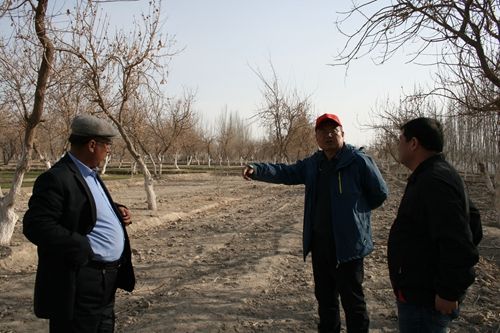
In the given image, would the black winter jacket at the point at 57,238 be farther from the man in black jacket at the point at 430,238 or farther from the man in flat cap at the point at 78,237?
the man in black jacket at the point at 430,238

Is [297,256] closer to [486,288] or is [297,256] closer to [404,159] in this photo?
[486,288]

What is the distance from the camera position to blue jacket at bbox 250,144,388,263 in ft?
10.6

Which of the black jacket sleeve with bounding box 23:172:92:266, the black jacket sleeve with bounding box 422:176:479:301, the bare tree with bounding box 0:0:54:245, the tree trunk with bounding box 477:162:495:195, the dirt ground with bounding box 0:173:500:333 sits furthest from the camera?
the tree trunk with bounding box 477:162:495:195

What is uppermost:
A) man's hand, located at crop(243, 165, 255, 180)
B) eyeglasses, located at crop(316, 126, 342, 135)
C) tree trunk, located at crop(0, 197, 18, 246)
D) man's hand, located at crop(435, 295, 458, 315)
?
eyeglasses, located at crop(316, 126, 342, 135)

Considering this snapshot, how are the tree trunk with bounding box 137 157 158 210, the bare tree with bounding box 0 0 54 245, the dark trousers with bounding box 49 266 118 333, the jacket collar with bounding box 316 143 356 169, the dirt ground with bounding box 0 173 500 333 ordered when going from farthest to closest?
the tree trunk with bounding box 137 157 158 210 < the bare tree with bounding box 0 0 54 245 < the dirt ground with bounding box 0 173 500 333 < the jacket collar with bounding box 316 143 356 169 < the dark trousers with bounding box 49 266 118 333

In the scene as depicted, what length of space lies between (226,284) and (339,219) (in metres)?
2.71

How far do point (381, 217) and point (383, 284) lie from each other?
→ 6945mm

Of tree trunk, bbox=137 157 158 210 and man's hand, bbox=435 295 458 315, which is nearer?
man's hand, bbox=435 295 458 315

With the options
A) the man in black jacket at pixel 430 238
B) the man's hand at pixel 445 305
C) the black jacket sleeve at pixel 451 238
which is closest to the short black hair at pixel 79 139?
the man in black jacket at pixel 430 238

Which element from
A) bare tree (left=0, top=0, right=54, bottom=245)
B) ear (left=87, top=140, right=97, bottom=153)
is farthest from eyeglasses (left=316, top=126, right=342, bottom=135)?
bare tree (left=0, top=0, right=54, bottom=245)

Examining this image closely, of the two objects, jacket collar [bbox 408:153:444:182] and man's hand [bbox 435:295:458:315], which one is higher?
jacket collar [bbox 408:153:444:182]

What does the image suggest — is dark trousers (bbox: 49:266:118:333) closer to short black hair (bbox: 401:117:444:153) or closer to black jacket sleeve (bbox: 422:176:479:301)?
black jacket sleeve (bbox: 422:176:479:301)

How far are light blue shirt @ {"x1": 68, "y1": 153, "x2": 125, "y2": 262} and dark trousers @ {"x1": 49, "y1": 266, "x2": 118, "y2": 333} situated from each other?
95 millimetres

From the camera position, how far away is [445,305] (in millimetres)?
2123
